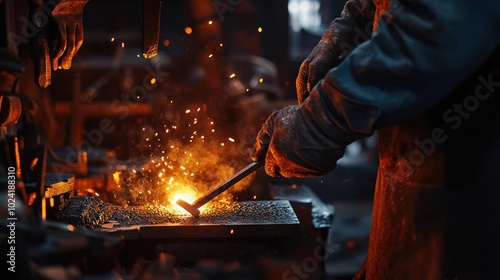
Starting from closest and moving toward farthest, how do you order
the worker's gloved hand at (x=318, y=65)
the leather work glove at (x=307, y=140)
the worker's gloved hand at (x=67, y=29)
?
the leather work glove at (x=307, y=140) < the worker's gloved hand at (x=67, y=29) < the worker's gloved hand at (x=318, y=65)

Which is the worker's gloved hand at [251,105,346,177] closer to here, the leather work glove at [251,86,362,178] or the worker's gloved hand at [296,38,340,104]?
the leather work glove at [251,86,362,178]

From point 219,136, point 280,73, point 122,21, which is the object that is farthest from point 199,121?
point 122,21

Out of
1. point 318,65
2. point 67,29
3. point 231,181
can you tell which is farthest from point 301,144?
point 67,29

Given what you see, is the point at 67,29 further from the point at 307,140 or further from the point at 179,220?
the point at 307,140

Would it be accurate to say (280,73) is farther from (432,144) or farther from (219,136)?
(432,144)

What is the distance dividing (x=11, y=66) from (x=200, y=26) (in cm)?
647

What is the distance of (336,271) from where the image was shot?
5637 millimetres

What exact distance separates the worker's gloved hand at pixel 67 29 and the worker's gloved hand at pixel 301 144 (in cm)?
110

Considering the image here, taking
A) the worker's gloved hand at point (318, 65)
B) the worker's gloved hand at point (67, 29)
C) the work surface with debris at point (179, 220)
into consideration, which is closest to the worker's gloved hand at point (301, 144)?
the work surface with debris at point (179, 220)

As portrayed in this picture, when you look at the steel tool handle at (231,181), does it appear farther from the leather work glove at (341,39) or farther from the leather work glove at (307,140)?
the leather work glove at (341,39)

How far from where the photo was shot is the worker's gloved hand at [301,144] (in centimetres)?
208

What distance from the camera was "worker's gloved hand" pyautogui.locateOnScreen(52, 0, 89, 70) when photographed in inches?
101

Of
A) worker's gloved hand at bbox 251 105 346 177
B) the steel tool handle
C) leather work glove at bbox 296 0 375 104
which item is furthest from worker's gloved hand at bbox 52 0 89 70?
leather work glove at bbox 296 0 375 104

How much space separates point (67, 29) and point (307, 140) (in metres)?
1.35
